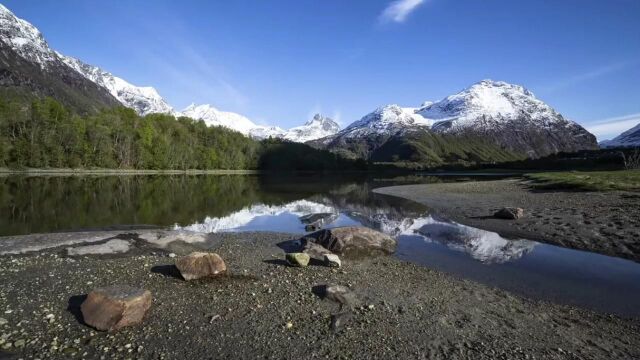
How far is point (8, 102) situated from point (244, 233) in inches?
5368

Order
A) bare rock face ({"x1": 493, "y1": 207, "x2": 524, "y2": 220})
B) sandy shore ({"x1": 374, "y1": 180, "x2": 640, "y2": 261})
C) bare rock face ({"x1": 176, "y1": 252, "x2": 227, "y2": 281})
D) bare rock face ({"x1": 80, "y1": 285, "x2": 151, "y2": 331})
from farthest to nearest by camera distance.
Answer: bare rock face ({"x1": 493, "y1": 207, "x2": 524, "y2": 220}) < sandy shore ({"x1": 374, "y1": 180, "x2": 640, "y2": 261}) < bare rock face ({"x1": 176, "y1": 252, "x2": 227, "y2": 281}) < bare rock face ({"x1": 80, "y1": 285, "x2": 151, "y2": 331})

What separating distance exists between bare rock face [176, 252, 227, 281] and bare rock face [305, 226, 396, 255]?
7.50m

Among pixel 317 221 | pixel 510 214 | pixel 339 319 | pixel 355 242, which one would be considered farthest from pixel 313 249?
pixel 510 214

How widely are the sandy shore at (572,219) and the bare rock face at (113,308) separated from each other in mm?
26003

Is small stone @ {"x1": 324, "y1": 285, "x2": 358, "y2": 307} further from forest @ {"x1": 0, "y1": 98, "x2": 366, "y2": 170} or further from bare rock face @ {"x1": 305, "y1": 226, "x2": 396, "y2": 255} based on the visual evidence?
forest @ {"x1": 0, "y1": 98, "x2": 366, "y2": 170}

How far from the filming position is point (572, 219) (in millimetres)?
31547

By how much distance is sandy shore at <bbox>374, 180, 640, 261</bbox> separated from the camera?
2417 centimetres

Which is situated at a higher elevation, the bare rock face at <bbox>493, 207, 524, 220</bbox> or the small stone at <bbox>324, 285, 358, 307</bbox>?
the small stone at <bbox>324, 285, 358, 307</bbox>

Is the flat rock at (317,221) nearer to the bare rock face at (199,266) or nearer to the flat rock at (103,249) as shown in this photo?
the flat rock at (103,249)

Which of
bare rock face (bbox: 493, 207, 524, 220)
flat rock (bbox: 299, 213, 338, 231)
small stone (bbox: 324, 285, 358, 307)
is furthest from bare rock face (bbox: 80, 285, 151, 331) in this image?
bare rock face (bbox: 493, 207, 524, 220)

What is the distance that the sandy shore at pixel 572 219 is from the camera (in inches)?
952

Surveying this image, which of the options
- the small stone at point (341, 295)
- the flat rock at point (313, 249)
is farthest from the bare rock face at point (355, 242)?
the small stone at point (341, 295)

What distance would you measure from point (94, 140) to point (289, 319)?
472 ft

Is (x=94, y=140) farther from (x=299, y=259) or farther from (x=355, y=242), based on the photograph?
(x=299, y=259)
